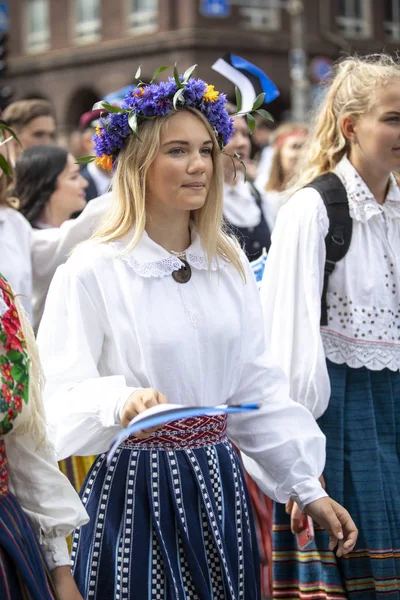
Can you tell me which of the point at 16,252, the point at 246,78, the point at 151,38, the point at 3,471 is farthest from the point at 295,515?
the point at 151,38

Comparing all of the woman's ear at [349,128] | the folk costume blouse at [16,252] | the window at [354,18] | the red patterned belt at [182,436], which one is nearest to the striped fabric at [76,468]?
the folk costume blouse at [16,252]

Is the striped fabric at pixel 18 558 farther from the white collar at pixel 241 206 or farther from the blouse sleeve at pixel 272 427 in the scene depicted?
the white collar at pixel 241 206

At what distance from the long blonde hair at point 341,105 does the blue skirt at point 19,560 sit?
1972 mm

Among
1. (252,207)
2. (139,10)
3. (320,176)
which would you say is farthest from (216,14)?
(320,176)

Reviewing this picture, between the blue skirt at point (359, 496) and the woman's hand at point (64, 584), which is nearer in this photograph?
the woman's hand at point (64, 584)

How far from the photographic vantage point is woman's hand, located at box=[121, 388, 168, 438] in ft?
9.16

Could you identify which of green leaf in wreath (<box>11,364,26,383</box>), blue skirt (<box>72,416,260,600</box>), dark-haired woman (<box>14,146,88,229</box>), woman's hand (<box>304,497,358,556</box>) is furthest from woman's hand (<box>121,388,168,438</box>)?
dark-haired woman (<box>14,146,88,229</box>)

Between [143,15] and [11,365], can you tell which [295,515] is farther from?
[143,15]

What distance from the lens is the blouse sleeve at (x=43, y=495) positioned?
2.83 meters

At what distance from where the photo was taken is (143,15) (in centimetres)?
3309

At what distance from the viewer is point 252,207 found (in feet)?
20.4

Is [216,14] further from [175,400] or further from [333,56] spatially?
[175,400]

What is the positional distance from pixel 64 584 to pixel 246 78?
2788 millimetres

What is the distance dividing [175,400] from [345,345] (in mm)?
995
